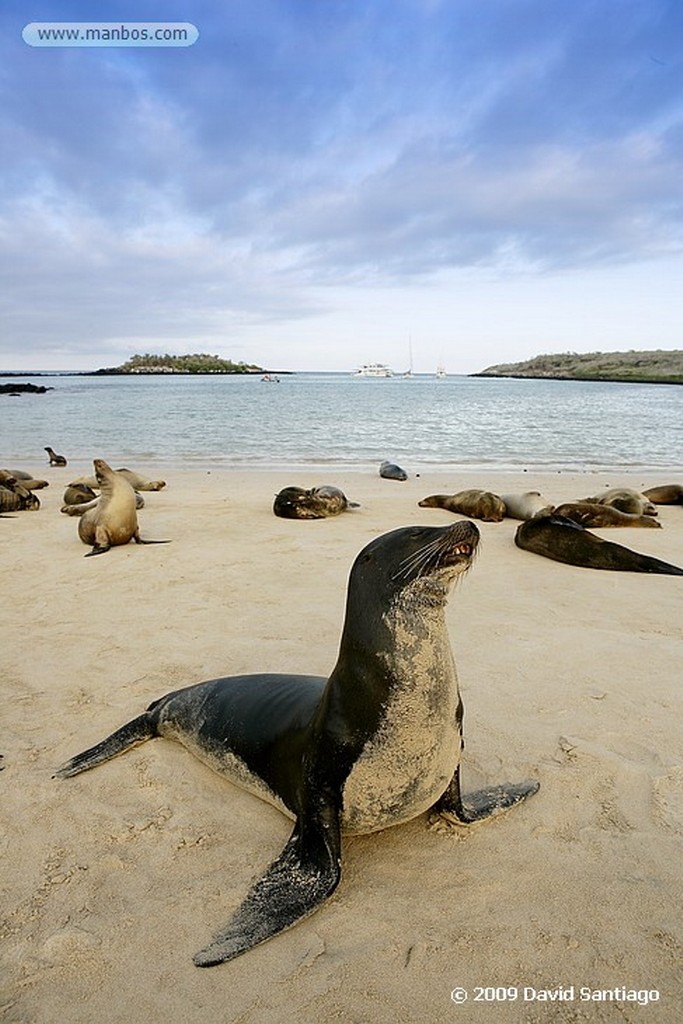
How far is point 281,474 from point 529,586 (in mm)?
9774

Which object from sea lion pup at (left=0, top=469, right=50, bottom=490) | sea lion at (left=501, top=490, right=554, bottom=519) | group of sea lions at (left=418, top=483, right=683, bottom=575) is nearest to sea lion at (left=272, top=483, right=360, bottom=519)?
group of sea lions at (left=418, top=483, right=683, bottom=575)

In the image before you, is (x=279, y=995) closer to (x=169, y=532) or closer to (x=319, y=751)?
(x=319, y=751)

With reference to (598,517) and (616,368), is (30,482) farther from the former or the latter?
(616,368)

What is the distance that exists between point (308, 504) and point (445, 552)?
738 cm

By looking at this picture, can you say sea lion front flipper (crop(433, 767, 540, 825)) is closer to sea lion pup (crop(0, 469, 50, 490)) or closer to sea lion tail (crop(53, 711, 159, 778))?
sea lion tail (crop(53, 711, 159, 778))

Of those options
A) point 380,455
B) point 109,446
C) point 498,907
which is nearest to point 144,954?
point 498,907

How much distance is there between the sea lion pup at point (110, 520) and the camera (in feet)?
25.2

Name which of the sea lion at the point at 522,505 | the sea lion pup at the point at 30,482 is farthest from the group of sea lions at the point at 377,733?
the sea lion pup at the point at 30,482

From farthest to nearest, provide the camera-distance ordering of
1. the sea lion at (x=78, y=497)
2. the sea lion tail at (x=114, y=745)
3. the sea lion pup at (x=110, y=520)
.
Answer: the sea lion at (x=78, y=497), the sea lion pup at (x=110, y=520), the sea lion tail at (x=114, y=745)

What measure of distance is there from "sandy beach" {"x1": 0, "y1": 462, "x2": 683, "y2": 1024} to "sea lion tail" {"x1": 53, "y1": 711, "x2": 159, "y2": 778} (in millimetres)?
60

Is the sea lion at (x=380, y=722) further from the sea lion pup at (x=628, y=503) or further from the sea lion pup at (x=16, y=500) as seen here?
the sea lion pup at (x=16, y=500)

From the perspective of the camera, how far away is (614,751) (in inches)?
126

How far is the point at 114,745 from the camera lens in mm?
3318

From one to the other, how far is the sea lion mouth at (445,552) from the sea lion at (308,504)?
7208 mm
